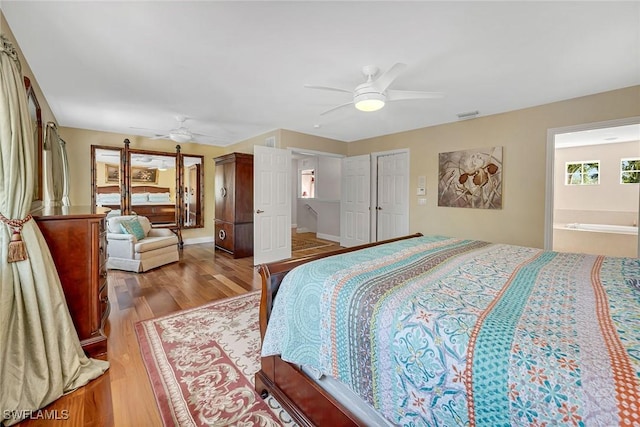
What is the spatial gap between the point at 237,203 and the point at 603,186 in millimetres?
8037

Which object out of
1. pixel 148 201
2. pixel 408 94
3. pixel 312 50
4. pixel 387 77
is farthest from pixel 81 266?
pixel 148 201

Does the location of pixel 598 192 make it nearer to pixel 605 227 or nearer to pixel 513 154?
pixel 605 227

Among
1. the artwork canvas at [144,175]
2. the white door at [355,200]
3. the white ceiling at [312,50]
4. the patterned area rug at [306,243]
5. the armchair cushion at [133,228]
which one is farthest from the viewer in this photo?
the patterned area rug at [306,243]

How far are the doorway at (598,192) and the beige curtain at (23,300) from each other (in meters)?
6.67

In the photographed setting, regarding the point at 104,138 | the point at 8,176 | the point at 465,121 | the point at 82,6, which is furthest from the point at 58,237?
the point at 465,121

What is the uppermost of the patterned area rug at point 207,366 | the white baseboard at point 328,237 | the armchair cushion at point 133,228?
the armchair cushion at point 133,228

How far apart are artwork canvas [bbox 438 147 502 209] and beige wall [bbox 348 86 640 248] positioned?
88 mm

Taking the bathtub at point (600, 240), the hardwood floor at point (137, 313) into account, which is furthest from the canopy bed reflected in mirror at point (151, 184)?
the bathtub at point (600, 240)

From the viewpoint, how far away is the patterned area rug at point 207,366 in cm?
150

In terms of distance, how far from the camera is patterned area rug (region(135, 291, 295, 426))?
150 centimetres

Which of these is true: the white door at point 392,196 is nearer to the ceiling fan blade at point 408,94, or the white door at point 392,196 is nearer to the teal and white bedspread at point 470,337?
the ceiling fan blade at point 408,94

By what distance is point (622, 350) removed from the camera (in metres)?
0.74

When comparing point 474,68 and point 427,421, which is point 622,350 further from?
point 474,68

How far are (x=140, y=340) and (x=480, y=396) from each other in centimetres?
254
